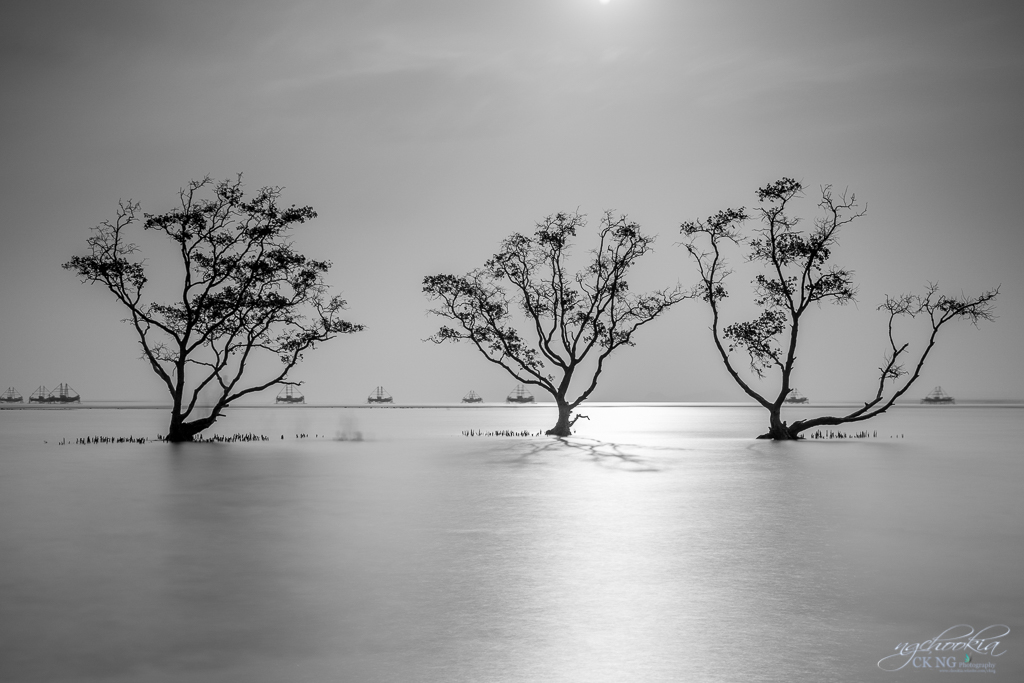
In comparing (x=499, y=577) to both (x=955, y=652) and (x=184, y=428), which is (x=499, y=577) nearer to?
(x=955, y=652)

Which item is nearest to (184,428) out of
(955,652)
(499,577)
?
(499,577)

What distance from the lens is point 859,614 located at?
9383 mm

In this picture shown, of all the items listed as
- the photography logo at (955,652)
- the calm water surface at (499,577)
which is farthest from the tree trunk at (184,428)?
the photography logo at (955,652)

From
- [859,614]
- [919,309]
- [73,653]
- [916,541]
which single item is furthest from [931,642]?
[919,309]

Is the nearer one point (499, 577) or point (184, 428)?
point (499, 577)

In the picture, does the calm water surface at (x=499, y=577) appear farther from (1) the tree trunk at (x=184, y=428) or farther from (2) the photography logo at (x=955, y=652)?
(1) the tree trunk at (x=184, y=428)

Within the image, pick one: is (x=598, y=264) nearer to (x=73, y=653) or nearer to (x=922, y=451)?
(x=922, y=451)

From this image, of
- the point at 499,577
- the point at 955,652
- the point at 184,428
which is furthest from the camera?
the point at 184,428

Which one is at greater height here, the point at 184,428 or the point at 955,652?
the point at 184,428

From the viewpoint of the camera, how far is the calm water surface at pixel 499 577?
7.83 m

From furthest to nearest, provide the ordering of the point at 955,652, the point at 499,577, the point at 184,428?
the point at 184,428
the point at 499,577
the point at 955,652

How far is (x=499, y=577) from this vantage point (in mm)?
11398

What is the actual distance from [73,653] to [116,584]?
10.8ft

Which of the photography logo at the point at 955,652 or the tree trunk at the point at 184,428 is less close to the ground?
the tree trunk at the point at 184,428
